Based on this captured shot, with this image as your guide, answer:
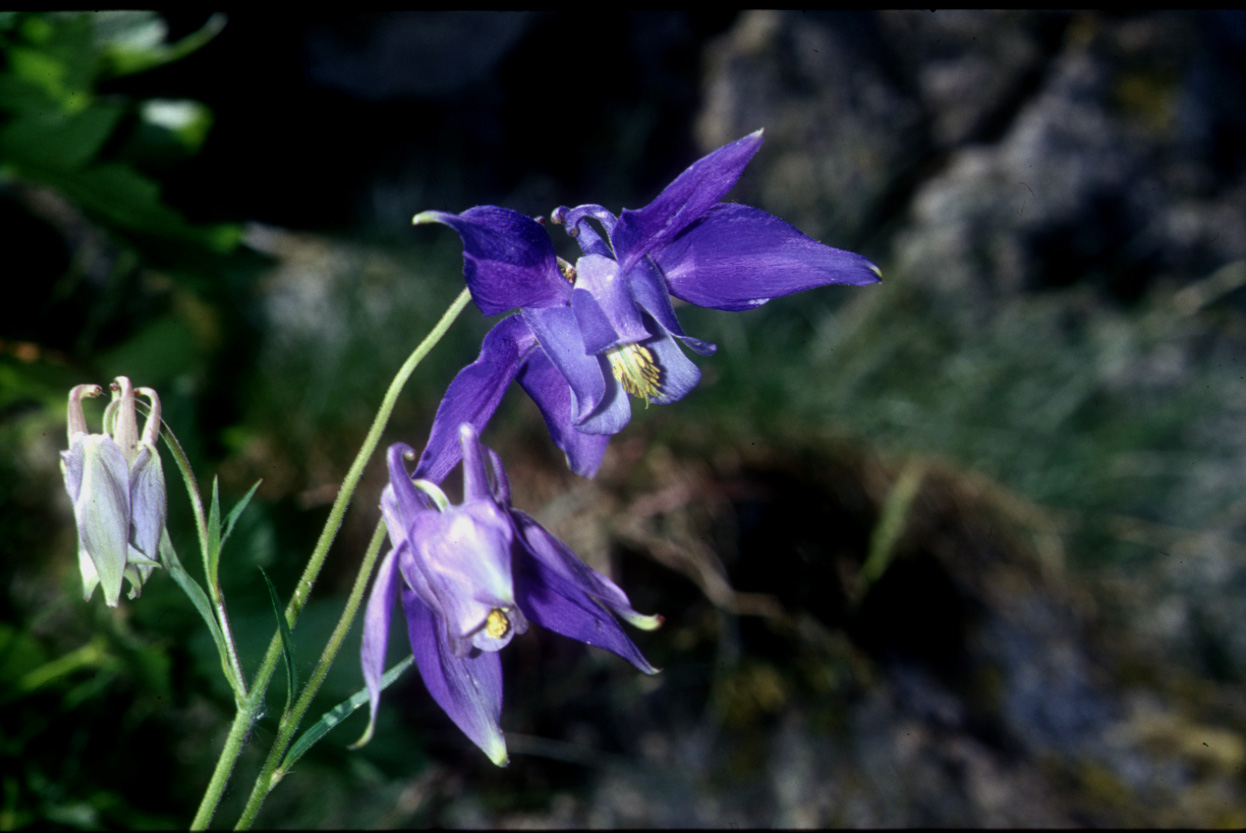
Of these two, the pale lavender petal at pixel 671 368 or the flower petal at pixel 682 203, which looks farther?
the pale lavender petal at pixel 671 368

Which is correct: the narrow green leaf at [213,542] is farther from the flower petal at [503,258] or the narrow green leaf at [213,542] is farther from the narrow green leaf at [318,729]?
the flower petal at [503,258]

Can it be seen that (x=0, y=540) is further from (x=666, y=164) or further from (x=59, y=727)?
(x=666, y=164)

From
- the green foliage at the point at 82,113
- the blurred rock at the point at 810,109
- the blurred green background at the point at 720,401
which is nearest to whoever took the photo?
the green foliage at the point at 82,113

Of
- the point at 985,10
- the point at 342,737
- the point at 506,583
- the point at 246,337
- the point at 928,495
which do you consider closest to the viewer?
the point at 506,583

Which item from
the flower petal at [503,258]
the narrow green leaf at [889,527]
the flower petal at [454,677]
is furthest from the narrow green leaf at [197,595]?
the narrow green leaf at [889,527]

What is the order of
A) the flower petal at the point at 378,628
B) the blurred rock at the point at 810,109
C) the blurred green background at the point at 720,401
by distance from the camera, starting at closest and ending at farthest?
the flower petal at the point at 378,628 → the blurred green background at the point at 720,401 → the blurred rock at the point at 810,109

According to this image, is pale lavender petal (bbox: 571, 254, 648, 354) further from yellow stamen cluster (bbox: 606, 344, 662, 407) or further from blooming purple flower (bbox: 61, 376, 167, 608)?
blooming purple flower (bbox: 61, 376, 167, 608)

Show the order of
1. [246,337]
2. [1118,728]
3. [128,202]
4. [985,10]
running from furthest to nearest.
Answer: [985,10] → [1118,728] → [246,337] → [128,202]

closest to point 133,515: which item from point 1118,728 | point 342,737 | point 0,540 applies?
point 342,737
